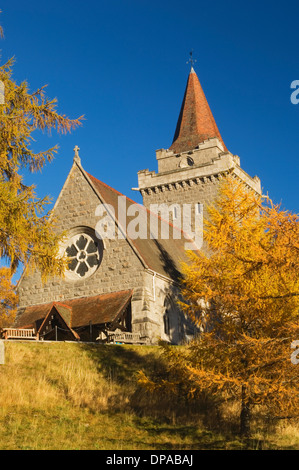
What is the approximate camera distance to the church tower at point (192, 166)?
139ft

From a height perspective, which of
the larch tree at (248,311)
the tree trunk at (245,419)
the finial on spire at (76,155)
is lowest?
the tree trunk at (245,419)

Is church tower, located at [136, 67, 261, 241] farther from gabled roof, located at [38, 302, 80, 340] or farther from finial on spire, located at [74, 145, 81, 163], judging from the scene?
gabled roof, located at [38, 302, 80, 340]

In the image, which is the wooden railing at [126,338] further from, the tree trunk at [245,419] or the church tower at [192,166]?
the church tower at [192,166]

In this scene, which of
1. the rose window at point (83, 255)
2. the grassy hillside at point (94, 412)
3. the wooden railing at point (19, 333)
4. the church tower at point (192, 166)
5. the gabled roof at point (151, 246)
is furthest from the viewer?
the church tower at point (192, 166)

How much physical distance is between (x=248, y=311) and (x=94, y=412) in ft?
15.2

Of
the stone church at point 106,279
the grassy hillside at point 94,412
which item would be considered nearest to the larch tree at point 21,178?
the grassy hillside at point 94,412

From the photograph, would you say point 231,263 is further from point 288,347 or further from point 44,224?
point 44,224

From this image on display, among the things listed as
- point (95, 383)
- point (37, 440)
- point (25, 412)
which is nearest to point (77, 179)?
point (95, 383)

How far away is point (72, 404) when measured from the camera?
620 inches

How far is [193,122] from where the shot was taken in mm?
46844

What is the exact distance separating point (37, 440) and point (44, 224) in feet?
16.4

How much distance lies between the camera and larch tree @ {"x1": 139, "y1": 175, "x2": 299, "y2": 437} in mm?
11914

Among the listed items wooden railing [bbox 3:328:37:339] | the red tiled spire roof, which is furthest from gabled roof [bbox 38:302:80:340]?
the red tiled spire roof

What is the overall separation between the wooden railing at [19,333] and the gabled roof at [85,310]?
0.92m
